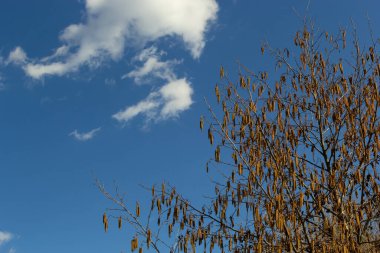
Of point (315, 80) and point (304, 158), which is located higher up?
point (315, 80)

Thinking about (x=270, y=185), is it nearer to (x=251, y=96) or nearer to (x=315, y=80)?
(x=251, y=96)

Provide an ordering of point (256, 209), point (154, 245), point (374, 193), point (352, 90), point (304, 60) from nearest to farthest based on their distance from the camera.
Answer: point (256, 209) → point (154, 245) → point (374, 193) → point (352, 90) → point (304, 60)

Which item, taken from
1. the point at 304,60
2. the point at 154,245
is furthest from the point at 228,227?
the point at 304,60

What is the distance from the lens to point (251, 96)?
7.56 m

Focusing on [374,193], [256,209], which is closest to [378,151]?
[374,193]

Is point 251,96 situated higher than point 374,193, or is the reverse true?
point 251,96

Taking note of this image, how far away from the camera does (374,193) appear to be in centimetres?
712

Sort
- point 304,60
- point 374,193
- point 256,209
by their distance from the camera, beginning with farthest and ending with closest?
1. point 304,60
2. point 374,193
3. point 256,209

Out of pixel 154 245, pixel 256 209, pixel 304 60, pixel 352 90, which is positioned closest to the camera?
pixel 256 209

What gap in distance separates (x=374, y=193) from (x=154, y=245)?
10.6ft

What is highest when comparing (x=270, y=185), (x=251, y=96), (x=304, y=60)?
(x=304, y=60)

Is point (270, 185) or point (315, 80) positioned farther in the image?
point (315, 80)

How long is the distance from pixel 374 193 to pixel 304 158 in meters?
1.28

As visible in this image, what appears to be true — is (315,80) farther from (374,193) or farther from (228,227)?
(228,227)
